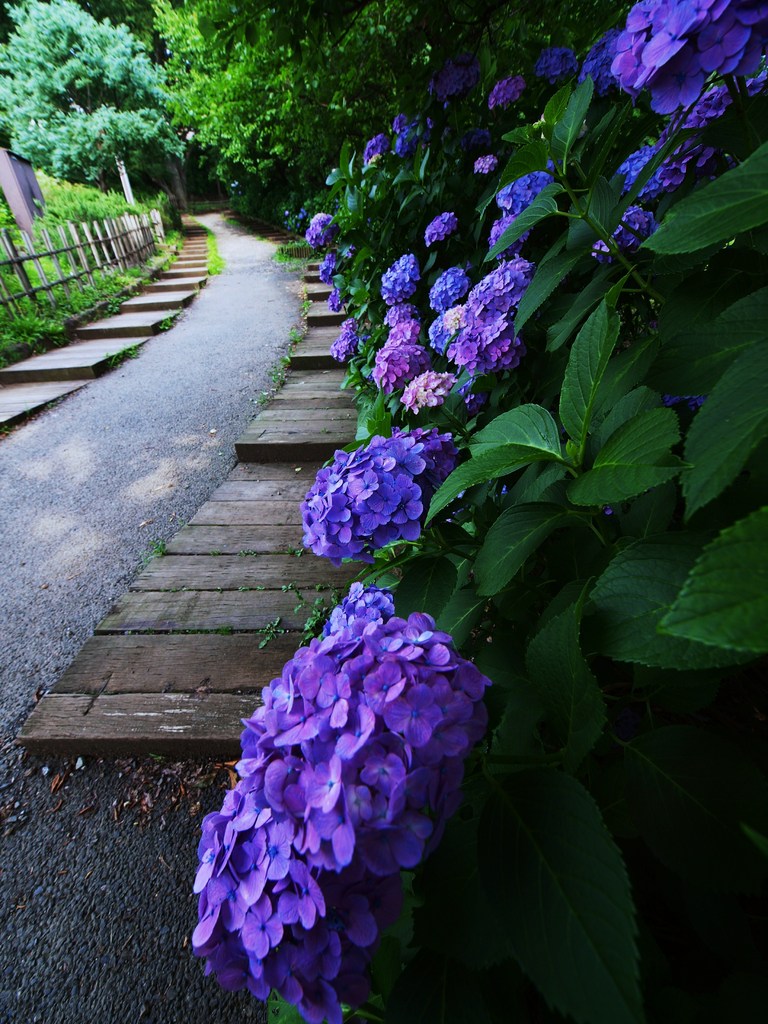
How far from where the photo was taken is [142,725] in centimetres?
175

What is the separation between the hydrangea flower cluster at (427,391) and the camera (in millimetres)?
1358

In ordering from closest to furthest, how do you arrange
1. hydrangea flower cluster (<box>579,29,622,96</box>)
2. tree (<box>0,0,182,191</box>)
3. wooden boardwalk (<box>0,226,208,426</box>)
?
hydrangea flower cluster (<box>579,29,622,96</box>), wooden boardwalk (<box>0,226,208,426</box>), tree (<box>0,0,182,191</box>)

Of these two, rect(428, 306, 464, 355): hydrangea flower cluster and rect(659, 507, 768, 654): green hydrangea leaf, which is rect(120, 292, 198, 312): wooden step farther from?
rect(659, 507, 768, 654): green hydrangea leaf

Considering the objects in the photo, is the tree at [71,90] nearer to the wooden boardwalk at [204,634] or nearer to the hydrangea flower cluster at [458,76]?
the hydrangea flower cluster at [458,76]

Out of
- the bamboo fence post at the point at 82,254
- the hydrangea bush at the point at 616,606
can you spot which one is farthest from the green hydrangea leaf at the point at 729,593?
the bamboo fence post at the point at 82,254

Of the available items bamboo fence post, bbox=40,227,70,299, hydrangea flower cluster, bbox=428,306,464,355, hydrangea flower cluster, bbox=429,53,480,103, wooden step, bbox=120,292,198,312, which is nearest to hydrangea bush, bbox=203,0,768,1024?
hydrangea flower cluster, bbox=428,306,464,355

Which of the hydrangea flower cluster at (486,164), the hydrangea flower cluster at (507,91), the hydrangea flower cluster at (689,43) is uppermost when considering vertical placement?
the hydrangea flower cluster at (507,91)

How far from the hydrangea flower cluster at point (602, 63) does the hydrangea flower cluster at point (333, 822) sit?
1.72m

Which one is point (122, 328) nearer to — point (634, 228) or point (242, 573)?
point (242, 573)

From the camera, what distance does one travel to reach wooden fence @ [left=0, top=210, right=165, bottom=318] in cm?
698

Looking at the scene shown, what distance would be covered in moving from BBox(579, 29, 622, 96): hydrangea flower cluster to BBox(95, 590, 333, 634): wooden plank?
75.9 inches

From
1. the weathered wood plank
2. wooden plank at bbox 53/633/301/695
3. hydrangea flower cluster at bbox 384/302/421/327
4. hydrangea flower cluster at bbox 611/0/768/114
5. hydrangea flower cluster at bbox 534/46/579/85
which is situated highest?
hydrangea flower cluster at bbox 534/46/579/85

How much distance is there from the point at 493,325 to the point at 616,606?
955mm

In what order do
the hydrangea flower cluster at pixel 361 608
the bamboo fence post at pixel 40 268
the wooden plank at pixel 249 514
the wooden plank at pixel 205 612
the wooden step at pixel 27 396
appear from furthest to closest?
the bamboo fence post at pixel 40 268 → the wooden step at pixel 27 396 → the wooden plank at pixel 249 514 → the wooden plank at pixel 205 612 → the hydrangea flower cluster at pixel 361 608
